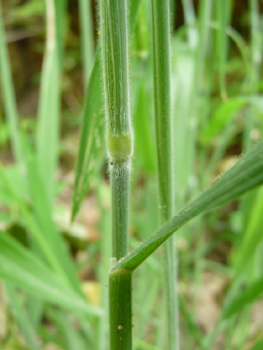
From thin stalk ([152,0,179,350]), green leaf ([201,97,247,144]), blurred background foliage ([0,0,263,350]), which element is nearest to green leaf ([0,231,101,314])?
blurred background foliage ([0,0,263,350])

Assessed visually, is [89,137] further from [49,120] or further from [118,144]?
[49,120]

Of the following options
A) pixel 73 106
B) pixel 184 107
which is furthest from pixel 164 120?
pixel 73 106

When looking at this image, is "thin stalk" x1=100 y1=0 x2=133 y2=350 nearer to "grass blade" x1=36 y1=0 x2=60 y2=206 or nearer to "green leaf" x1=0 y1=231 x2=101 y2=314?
"green leaf" x1=0 y1=231 x2=101 y2=314

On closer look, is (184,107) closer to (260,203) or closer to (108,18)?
(260,203)

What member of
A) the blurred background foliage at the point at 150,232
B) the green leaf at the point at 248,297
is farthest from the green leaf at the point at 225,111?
the green leaf at the point at 248,297

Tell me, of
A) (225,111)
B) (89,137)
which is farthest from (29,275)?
(225,111)

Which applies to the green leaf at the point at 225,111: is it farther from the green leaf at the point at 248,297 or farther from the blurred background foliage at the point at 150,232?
the green leaf at the point at 248,297
